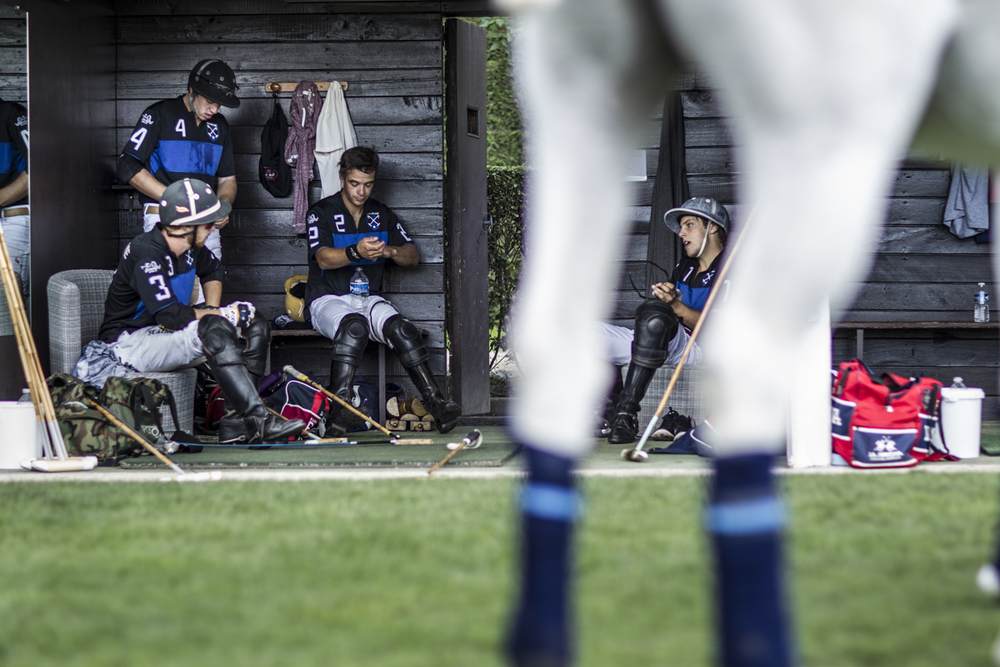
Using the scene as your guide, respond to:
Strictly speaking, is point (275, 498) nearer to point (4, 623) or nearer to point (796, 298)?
point (4, 623)

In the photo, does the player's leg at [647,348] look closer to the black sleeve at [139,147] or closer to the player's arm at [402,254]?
the player's arm at [402,254]

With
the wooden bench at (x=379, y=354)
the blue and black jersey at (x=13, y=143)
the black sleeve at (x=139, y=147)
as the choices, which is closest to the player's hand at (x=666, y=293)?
the wooden bench at (x=379, y=354)

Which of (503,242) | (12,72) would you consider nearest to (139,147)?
(12,72)

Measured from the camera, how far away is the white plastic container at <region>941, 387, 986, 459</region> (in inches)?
155

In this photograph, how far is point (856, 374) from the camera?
12.6ft

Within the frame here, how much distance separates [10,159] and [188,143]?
965mm

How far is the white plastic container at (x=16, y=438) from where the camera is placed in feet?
13.0

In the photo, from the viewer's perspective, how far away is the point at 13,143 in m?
5.39

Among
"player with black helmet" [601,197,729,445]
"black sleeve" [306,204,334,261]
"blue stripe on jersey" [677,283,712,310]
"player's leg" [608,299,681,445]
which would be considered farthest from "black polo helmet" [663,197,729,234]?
"black sleeve" [306,204,334,261]

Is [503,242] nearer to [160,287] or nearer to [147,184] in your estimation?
[147,184]

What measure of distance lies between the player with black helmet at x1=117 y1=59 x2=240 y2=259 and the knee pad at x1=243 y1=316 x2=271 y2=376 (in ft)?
3.08

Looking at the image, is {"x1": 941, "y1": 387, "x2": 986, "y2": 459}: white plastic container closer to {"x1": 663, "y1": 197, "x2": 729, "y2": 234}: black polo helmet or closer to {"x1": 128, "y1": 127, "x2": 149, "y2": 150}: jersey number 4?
{"x1": 663, "y1": 197, "x2": 729, "y2": 234}: black polo helmet

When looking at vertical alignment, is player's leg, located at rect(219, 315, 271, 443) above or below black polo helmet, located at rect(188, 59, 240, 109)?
below

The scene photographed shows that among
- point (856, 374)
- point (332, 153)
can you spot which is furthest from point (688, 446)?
point (332, 153)
